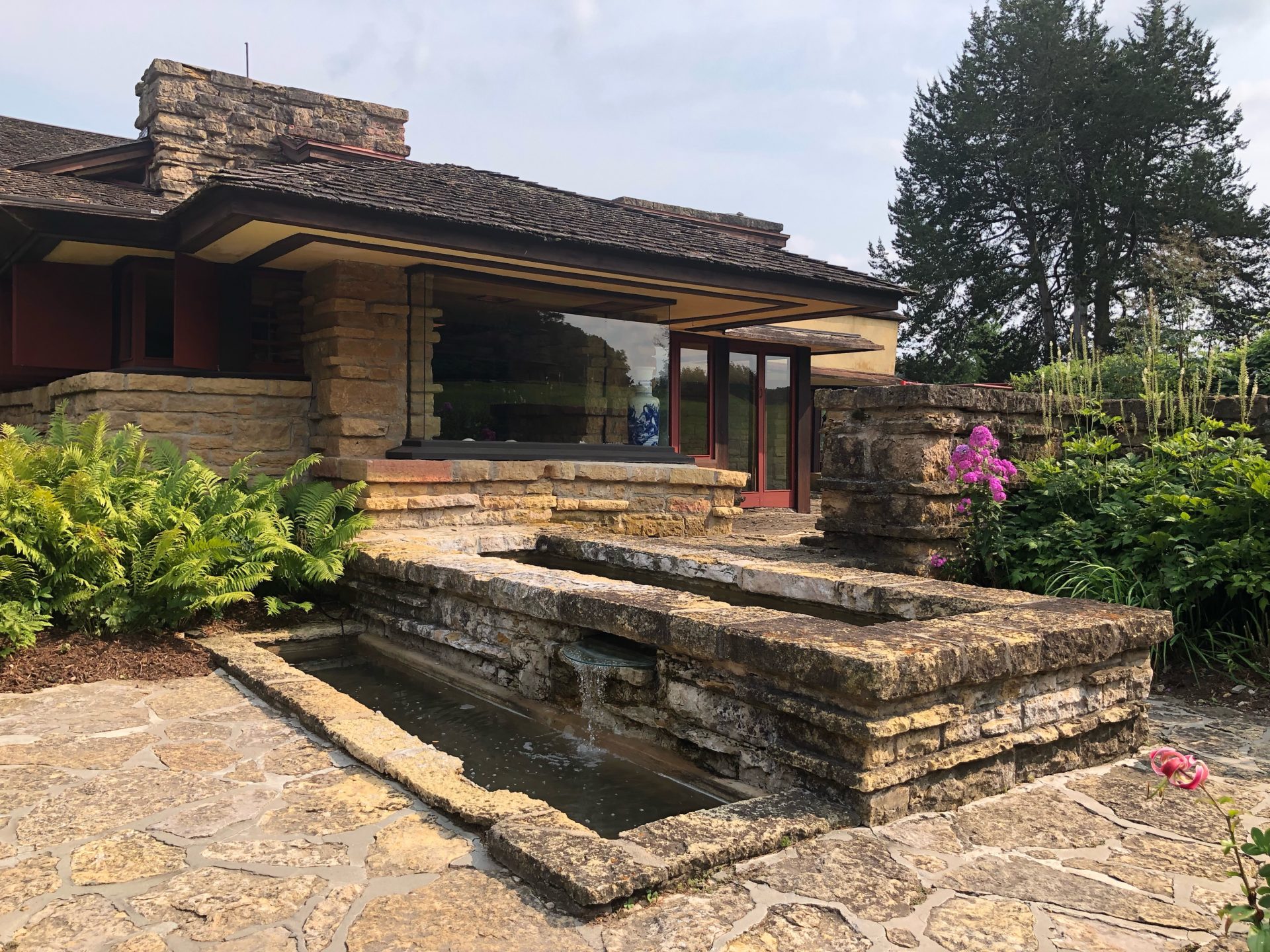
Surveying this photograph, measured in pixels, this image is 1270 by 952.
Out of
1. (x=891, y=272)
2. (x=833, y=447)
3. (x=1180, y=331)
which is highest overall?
(x=891, y=272)

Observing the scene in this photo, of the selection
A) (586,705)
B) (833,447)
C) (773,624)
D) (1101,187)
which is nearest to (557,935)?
(773,624)

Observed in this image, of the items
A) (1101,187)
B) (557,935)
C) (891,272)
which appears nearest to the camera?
(557,935)

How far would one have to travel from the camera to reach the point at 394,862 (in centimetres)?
266

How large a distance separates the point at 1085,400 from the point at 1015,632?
147 inches

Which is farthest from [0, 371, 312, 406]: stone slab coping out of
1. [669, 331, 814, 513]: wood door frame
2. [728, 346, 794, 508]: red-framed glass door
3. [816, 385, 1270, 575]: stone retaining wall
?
[728, 346, 794, 508]: red-framed glass door

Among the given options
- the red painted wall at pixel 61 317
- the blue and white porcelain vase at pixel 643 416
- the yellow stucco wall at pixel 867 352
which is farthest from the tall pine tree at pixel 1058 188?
the red painted wall at pixel 61 317

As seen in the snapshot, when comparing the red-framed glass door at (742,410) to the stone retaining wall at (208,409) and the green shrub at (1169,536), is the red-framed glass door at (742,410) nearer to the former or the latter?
the stone retaining wall at (208,409)

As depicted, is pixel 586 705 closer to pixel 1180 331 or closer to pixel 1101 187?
pixel 1180 331

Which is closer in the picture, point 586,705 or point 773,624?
point 773,624

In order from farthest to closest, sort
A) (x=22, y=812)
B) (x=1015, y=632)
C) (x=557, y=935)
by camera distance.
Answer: (x=1015, y=632), (x=22, y=812), (x=557, y=935)

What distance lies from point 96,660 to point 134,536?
2.48 feet

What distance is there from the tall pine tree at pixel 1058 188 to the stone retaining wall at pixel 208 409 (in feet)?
75.7

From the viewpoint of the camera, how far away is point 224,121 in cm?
1077

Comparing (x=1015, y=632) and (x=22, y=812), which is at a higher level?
(x=1015, y=632)
